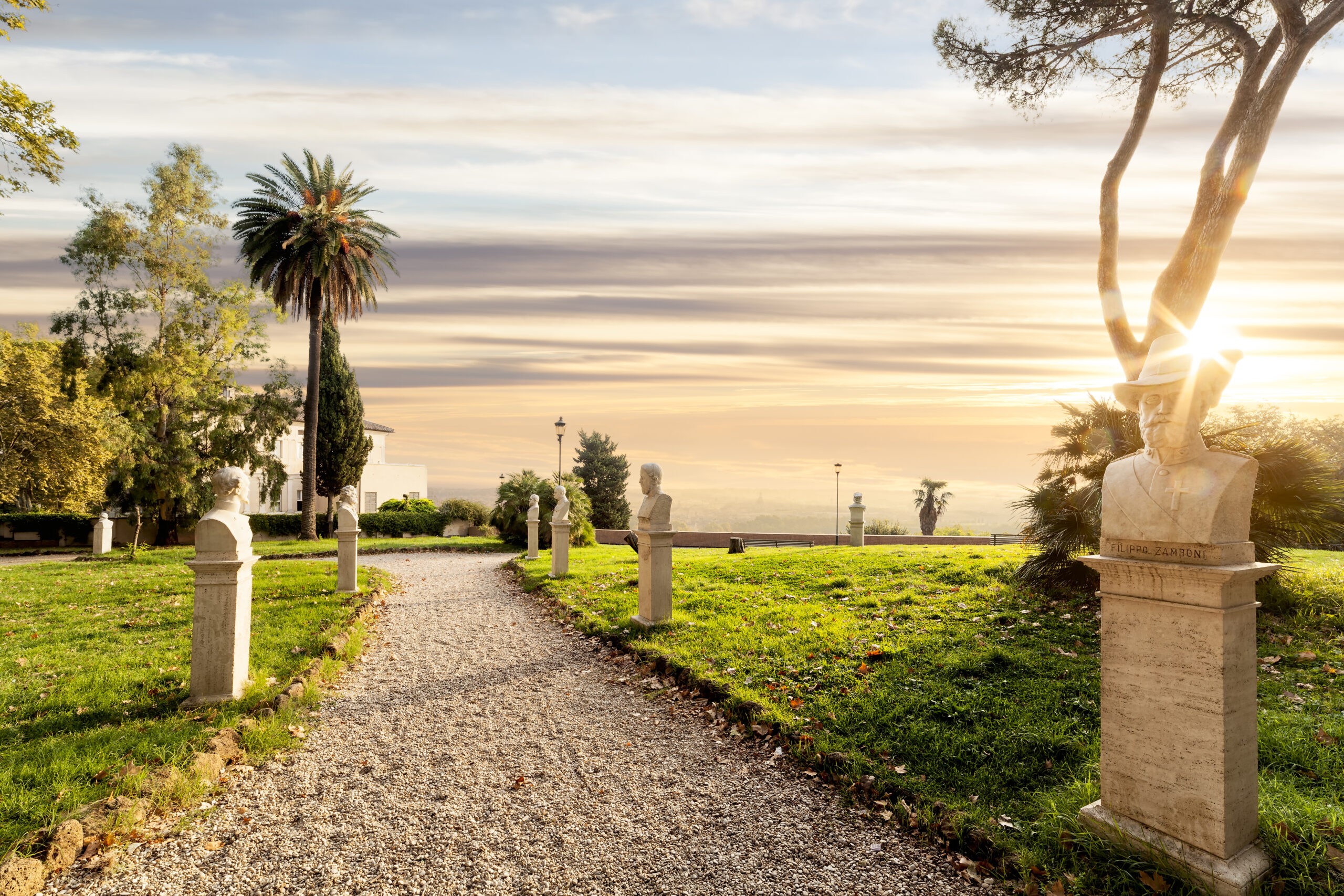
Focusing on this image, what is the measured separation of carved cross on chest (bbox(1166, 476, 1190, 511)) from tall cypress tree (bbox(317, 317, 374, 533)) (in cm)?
3374

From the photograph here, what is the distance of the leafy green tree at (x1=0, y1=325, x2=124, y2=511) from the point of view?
19.5 metres

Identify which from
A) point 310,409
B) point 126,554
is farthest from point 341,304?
Answer: point 126,554

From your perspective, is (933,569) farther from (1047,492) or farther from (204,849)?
(204,849)

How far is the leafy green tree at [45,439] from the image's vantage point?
63.9 ft

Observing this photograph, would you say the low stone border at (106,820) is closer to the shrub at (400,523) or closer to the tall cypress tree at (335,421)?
the shrub at (400,523)

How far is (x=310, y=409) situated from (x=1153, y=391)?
91.9ft

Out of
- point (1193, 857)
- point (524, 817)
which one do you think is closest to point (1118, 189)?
point (1193, 857)

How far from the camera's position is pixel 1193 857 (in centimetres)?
320

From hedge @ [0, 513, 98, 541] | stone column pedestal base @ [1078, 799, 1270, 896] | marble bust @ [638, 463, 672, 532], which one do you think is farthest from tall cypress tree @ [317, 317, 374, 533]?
stone column pedestal base @ [1078, 799, 1270, 896]

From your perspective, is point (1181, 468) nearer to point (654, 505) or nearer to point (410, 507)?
point (654, 505)

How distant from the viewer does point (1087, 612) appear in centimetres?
788

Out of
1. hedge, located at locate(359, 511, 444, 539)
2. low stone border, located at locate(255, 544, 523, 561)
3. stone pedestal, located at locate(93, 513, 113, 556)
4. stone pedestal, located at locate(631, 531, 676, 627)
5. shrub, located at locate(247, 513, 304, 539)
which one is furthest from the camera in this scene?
hedge, located at locate(359, 511, 444, 539)

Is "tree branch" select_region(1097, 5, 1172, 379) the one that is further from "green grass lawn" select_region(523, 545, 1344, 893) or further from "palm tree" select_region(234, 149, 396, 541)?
"palm tree" select_region(234, 149, 396, 541)

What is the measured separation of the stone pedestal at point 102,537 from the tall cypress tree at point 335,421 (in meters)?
10.5
